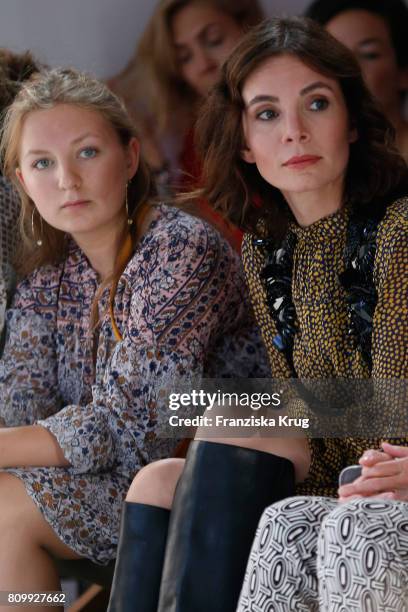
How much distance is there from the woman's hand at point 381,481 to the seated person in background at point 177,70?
1.33m

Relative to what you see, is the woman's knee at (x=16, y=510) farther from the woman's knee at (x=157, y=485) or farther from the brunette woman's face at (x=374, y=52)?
the brunette woman's face at (x=374, y=52)

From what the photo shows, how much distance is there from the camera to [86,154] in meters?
2.06

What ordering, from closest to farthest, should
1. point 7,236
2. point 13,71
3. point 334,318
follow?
1. point 334,318
2. point 7,236
3. point 13,71

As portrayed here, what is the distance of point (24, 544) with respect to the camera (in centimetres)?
176

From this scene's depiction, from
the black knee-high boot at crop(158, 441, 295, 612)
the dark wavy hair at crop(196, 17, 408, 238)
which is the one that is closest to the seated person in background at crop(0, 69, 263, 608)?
the dark wavy hair at crop(196, 17, 408, 238)

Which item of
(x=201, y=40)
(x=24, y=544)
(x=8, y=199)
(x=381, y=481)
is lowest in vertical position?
(x=24, y=544)

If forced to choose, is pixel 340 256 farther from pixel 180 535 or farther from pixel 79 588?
pixel 79 588

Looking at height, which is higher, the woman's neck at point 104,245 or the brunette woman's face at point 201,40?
the brunette woman's face at point 201,40

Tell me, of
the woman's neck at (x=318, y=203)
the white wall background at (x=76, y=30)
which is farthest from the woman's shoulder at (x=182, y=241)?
the white wall background at (x=76, y=30)

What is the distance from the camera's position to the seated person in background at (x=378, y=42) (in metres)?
2.47

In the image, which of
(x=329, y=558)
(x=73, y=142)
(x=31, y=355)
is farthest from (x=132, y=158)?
(x=329, y=558)

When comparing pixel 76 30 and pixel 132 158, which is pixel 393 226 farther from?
pixel 76 30

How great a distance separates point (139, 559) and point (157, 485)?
0.37 feet

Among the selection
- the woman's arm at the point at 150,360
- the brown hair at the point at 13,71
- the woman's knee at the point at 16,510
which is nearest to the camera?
the woman's knee at the point at 16,510
